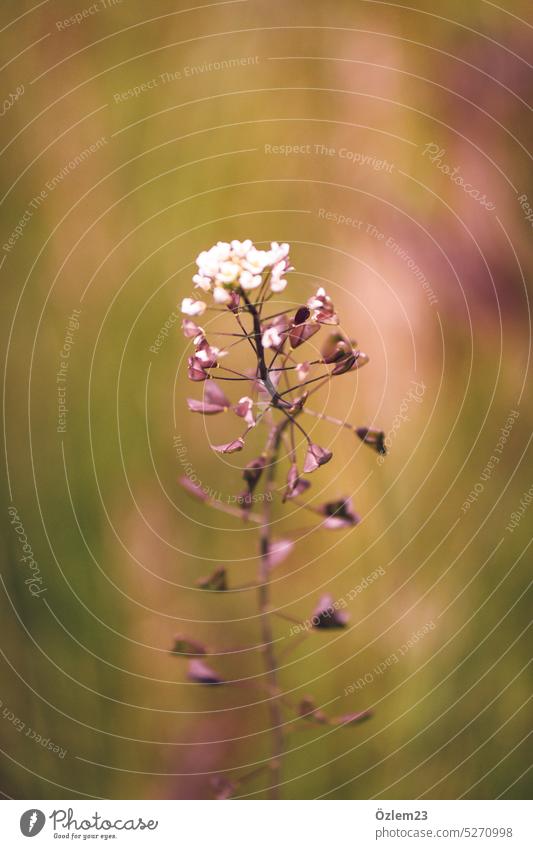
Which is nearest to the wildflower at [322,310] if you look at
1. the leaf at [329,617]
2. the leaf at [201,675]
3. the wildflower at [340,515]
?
the wildflower at [340,515]

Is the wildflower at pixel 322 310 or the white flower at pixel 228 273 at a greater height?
the white flower at pixel 228 273

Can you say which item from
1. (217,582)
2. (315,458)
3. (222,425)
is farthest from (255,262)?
(222,425)

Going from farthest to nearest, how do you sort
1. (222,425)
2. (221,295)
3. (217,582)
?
1. (222,425)
2. (217,582)
3. (221,295)

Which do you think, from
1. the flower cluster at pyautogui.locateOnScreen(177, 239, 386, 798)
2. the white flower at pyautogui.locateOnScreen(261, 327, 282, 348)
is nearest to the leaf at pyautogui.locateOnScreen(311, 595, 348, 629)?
the flower cluster at pyautogui.locateOnScreen(177, 239, 386, 798)

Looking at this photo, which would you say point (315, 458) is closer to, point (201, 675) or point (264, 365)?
point (264, 365)

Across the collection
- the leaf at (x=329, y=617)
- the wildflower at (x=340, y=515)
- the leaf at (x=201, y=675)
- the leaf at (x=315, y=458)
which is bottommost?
the leaf at (x=201, y=675)

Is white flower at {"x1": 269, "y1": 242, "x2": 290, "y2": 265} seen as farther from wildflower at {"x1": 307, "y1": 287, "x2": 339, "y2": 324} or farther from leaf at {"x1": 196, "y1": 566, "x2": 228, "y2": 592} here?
leaf at {"x1": 196, "y1": 566, "x2": 228, "y2": 592}

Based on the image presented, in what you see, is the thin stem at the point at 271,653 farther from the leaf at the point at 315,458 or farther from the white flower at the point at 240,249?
the white flower at the point at 240,249
